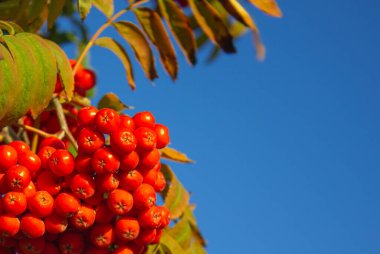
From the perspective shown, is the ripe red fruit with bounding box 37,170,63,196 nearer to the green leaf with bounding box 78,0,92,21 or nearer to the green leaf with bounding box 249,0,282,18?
the green leaf with bounding box 78,0,92,21

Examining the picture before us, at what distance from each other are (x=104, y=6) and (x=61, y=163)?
709 millimetres

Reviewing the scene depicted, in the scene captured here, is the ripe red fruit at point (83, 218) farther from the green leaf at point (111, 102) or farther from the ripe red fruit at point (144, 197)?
the green leaf at point (111, 102)

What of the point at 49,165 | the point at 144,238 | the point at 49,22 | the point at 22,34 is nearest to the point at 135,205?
the point at 144,238

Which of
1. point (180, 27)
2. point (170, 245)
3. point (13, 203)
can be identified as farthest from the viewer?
point (180, 27)

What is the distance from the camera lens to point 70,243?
66.4 inches

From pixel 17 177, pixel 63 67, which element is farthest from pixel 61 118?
pixel 17 177

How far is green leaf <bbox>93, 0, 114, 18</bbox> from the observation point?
220cm

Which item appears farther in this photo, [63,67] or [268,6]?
[268,6]

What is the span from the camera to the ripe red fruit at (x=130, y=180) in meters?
1.69

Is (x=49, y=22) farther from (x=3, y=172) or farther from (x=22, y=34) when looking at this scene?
(x=3, y=172)

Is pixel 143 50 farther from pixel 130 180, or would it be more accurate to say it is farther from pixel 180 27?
pixel 130 180

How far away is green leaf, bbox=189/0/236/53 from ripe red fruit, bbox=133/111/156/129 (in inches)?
23.5

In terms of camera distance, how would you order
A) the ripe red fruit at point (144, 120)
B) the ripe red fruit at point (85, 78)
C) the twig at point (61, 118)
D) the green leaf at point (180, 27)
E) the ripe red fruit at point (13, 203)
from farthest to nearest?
the ripe red fruit at point (85, 78), the green leaf at point (180, 27), the twig at point (61, 118), the ripe red fruit at point (144, 120), the ripe red fruit at point (13, 203)

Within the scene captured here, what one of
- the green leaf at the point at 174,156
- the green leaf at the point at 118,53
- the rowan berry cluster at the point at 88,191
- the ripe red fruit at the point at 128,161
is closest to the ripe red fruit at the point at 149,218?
the rowan berry cluster at the point at 88,191
